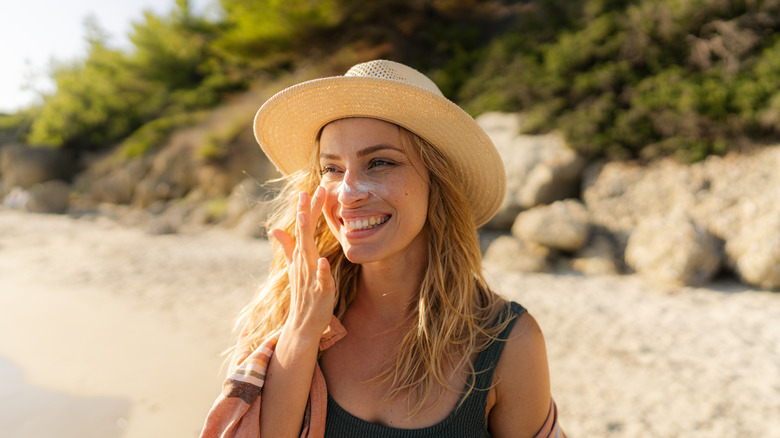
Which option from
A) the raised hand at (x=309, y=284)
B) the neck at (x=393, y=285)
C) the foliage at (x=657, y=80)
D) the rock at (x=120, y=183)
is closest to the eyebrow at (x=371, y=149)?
the raised hand at (x=309, y=284)

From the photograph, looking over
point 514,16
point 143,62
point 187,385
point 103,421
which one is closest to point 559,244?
point 187,385

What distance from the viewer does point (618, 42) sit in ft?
29.0

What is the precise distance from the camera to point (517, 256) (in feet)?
24.2

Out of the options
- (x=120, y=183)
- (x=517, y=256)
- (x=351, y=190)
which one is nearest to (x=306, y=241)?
(x=351, y=190)

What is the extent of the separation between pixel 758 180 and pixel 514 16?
33.2 ft

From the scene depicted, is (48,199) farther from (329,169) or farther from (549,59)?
(329,169)

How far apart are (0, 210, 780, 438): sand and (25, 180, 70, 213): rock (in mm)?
10171

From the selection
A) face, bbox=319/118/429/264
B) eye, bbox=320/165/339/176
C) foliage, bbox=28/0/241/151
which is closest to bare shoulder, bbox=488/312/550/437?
face, bbox=319/118/429/264

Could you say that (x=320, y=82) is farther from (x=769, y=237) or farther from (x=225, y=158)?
(x=225, y=158)

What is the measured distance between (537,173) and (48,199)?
1705 centimetres

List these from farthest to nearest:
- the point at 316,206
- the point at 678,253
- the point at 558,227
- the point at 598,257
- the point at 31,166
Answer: the point at 31,166
the point at 558,227
the point at 598,257
the point at 678,253
the point at 316,206

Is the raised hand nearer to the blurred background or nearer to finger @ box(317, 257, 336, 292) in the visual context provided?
finger @ box(317, 257, 336, 292)

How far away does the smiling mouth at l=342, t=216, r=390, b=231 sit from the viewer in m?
1.56

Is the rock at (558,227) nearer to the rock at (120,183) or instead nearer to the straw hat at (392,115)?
the straw hat at (392,115)
